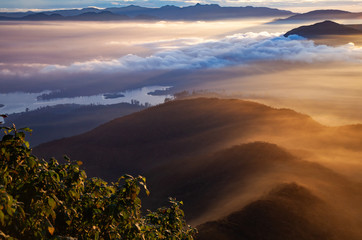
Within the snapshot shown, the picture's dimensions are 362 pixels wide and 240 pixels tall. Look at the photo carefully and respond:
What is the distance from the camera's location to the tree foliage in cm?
863

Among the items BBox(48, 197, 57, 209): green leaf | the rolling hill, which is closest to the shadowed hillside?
the rolling hill

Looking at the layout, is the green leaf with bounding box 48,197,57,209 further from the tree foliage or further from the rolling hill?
the rolling hill

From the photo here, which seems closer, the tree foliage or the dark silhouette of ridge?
the tree foliage

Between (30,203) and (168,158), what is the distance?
102m

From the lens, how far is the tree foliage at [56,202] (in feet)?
28.3

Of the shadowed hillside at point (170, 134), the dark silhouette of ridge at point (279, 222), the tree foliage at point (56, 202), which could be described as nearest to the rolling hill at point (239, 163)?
the dark silhouette of ridge at point (279, 222)

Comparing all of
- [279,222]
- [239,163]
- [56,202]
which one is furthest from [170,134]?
[56,202]

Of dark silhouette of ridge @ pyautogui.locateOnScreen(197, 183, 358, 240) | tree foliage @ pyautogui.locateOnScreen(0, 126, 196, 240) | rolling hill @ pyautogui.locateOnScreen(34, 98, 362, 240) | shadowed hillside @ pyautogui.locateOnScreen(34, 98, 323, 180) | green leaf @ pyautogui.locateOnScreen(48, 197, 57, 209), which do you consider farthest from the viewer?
shadowed hillside @ pyautogui.locateOnScreen(34, 98, 323, 180)

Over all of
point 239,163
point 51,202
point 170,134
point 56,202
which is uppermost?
point 51,202

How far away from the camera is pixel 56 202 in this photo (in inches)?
351

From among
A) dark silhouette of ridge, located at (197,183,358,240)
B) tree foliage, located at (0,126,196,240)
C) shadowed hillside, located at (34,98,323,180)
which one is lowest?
shadowed hillside, located at (34,98,323,180)

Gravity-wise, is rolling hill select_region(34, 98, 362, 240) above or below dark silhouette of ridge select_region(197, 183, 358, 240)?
below

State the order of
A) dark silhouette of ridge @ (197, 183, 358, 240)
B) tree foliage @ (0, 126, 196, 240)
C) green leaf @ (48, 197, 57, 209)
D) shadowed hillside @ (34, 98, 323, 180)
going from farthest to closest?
shadowed hillside @ (34, 98, 323, 180) < dark silhouette of ridge @ (197, 183, 358, 240) < tree foliage @ (0, 126, 196, 240) < green leaf @ (48, 197, 57, 209)

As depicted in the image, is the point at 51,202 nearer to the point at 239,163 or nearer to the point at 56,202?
the point at 56,202
